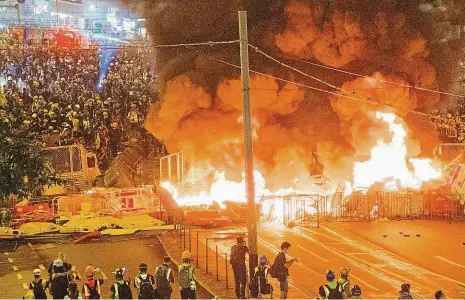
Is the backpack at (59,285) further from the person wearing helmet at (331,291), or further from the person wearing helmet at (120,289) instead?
the person wearing helmet at (331,291)

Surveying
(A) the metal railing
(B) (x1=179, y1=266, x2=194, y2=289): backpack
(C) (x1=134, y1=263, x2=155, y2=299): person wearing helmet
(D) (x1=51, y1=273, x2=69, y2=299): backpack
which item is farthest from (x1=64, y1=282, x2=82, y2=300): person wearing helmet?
(A) the metal railing

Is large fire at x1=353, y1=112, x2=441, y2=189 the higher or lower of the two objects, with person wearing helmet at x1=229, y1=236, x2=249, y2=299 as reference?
higher

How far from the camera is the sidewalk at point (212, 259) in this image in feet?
48.2

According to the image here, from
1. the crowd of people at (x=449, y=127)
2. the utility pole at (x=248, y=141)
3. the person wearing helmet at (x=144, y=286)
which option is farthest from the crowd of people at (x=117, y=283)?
the crowd of people at (x=449, y=127)

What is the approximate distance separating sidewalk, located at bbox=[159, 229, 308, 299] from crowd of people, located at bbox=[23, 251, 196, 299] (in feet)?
7.68

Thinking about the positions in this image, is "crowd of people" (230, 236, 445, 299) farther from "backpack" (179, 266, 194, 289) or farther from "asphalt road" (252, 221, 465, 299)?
"asphalt road" (252, 221, 465, 299)

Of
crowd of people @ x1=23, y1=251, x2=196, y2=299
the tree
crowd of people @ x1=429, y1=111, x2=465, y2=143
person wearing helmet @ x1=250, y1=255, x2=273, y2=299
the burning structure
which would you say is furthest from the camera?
crowd of people @ x1=429, y1=111, x2=465, y2=143

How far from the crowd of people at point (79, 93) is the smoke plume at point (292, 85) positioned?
4048 millimetres

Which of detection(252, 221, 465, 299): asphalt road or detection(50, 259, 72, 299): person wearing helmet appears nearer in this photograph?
detection(50, 259, 72, 299): person wearing helmet

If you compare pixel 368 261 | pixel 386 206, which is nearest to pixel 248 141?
pixel 368 261

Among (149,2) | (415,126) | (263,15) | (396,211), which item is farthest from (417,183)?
(149,2)

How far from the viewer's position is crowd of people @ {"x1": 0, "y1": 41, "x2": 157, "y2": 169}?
31.0 metres

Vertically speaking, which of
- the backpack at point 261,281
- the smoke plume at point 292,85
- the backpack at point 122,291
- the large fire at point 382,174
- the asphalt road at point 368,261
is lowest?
the asphalt road at point 368,261

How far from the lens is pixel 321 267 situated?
676 inches
